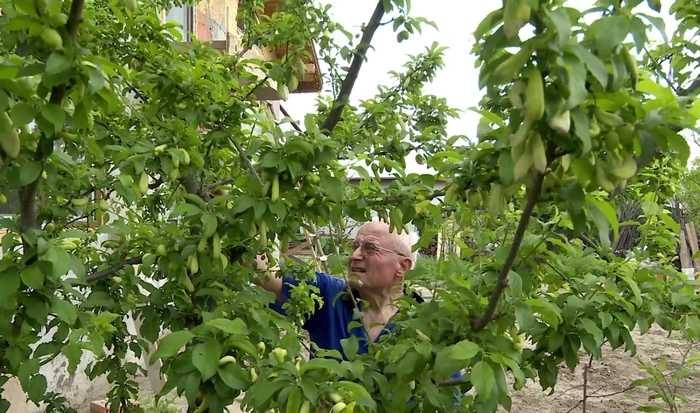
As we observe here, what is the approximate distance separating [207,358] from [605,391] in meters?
5.20

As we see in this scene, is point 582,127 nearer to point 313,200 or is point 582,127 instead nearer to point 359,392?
point 359,392

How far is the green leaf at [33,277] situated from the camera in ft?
3.92

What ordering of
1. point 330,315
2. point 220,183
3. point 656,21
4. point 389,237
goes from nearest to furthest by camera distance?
point 656,21 < point 220,183 < point 389,237 < point 330,315

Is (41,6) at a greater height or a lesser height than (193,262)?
greater

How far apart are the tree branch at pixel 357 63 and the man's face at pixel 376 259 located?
66 centimetres

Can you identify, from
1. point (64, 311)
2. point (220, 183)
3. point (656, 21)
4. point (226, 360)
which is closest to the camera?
point (656, 21)

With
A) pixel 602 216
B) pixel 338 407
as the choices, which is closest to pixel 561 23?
pixel 602 216

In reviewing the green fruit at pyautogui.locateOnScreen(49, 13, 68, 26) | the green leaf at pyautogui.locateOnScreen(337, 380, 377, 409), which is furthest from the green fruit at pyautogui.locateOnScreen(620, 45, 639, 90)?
the green fruit at pyautogui.locateOnScreen(49, 13, 68, 26)

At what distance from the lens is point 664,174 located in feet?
7.17

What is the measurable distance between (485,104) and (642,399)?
4.10 meters

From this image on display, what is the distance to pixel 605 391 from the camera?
5.37m

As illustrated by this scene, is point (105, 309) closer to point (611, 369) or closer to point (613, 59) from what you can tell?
point (613, 59)

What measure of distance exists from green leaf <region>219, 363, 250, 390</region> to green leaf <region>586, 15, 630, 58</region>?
90cm

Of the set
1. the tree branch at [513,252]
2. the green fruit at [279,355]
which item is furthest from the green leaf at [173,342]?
the tree branch at [513,252]
